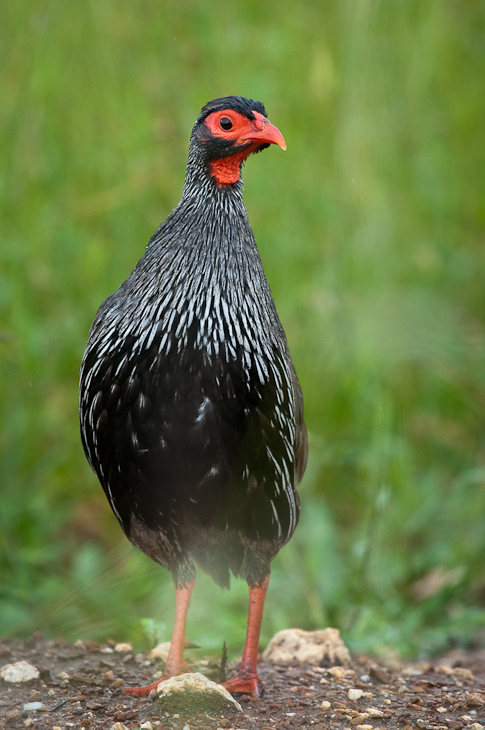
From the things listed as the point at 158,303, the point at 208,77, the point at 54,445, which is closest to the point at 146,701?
the point at 158,303

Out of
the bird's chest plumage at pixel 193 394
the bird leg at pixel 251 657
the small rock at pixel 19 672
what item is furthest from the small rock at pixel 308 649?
the small rock at pixel 19 672

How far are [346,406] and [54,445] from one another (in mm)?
2097

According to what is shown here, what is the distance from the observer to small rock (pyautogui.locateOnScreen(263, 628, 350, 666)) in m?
3.59

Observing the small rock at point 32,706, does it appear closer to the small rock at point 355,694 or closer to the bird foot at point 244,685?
the bird foot at point 244,685

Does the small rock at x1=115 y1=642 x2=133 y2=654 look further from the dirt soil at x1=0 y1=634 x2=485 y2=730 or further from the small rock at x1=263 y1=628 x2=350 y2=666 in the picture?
the small rock at x1=263 y1=628 x2=350 y2=666

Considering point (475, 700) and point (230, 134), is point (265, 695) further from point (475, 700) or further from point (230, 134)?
point (230, 134)

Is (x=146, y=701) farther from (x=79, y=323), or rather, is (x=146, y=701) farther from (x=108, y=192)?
(x=108, y=192)

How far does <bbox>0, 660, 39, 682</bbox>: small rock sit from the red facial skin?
1990mm

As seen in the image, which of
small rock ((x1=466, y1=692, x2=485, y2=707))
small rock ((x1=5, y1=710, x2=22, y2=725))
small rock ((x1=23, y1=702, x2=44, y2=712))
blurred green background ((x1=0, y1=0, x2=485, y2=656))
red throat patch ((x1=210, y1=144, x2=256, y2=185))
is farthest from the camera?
blurred green background ((x1=0, y1=0, x2=485, y2=656))

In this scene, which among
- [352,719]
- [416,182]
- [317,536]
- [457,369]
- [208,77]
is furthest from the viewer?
[416,182]

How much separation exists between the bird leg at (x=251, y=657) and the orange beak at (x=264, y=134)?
5.78ft

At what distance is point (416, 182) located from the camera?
669 cm

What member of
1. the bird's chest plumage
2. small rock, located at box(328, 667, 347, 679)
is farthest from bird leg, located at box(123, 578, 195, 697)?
small rock, located at box(328, 667, 347, 679)

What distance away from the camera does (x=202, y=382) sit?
281 cm
